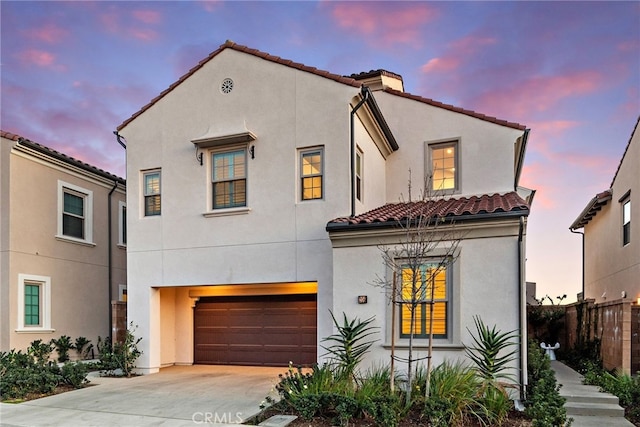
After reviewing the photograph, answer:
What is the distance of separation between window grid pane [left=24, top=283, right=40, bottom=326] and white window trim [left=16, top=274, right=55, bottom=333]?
0.12 metres

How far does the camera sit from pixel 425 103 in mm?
12250

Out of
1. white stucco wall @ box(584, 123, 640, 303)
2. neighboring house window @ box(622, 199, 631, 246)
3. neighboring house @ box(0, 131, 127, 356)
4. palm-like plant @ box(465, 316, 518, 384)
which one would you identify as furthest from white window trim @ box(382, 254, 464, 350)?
neighboring house @ box(0, 131, 127, 356)

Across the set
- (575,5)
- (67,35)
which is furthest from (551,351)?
(67,35)

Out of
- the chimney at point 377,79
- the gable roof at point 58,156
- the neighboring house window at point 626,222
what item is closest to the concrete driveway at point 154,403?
the gable roof at point 58,156

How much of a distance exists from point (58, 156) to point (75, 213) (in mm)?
2053

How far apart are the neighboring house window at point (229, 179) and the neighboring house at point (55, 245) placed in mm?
6211

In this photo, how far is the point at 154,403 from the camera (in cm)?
834

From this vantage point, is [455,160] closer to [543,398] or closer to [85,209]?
[543,398]

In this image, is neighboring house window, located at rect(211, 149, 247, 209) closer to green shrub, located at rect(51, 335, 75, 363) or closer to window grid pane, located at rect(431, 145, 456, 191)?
window grid pane, located at rect(431, 145, 456, 191)

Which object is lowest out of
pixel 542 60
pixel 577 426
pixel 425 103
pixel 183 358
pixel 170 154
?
pixel 183 358

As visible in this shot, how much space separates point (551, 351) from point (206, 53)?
13.1m

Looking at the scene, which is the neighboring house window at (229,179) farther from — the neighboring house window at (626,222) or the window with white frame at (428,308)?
the neighboring house window at (626,222)

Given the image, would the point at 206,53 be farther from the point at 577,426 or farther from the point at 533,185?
the point at 533,185

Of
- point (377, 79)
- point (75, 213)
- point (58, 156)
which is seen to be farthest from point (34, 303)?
point (377, 79)
